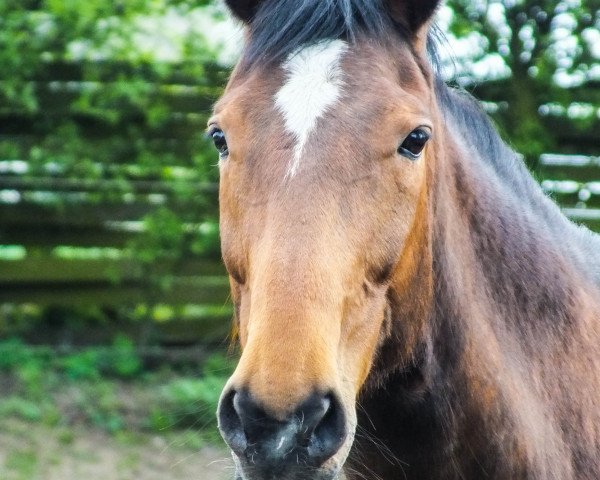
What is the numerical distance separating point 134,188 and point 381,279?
16.9ft

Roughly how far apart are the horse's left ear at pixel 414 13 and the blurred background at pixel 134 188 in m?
3.75

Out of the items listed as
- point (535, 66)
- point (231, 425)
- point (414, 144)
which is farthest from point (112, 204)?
point (231, 425)

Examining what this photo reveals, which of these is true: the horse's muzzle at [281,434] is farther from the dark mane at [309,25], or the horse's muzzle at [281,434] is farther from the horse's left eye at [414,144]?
the dark mane at [309,25]

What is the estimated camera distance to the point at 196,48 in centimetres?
688

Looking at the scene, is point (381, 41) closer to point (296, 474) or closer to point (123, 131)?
point (296, 474)

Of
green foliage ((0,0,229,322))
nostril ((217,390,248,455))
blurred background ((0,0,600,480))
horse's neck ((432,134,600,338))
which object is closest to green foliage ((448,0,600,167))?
blurred background ((0,0,600,480))

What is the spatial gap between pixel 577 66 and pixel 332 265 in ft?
16.4

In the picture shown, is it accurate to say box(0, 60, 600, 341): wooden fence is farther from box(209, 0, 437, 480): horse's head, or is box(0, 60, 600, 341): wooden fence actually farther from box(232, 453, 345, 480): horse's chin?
box(232, 453, 345, 480): horse's chin

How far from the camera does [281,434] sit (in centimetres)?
195

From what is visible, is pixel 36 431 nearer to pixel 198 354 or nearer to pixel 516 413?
pixel 198 354

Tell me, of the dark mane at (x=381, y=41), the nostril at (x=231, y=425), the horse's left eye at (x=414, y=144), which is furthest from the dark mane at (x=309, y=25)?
the nostril at (x=231, y=425)

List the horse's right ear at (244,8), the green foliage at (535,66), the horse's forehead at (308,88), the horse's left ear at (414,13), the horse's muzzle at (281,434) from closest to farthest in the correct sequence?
the horse's muzzle at (281,434) < the horse's forehead at (308,88) < the horse's left ear at (414,13) < the horse's right ear at (244,8) < the green foliage at (535,66)

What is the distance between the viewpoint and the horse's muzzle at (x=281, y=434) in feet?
6.37

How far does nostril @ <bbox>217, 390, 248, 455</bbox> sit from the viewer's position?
201 cm
